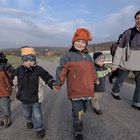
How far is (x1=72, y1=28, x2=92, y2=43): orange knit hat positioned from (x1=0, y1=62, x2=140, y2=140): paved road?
160 centimetres

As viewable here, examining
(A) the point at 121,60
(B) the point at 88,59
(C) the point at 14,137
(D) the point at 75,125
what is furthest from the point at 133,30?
(C) the point at 14,137

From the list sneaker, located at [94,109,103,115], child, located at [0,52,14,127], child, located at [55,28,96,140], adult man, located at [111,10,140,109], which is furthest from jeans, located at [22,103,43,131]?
adult man, located at [111,10,140,109]

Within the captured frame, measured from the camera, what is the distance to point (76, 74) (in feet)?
18.5

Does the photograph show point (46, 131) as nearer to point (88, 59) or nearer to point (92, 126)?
point (92, 126)

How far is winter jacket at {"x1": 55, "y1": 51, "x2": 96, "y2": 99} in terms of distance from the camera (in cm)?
564

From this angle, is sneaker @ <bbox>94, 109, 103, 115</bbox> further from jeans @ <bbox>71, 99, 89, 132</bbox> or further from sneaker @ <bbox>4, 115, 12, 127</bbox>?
sneaker @ <bbox>4, 115, 12, 127</bbox>

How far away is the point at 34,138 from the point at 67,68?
132 cm

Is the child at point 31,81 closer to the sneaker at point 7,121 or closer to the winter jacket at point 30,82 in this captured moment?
the winter jacket at point 30,82

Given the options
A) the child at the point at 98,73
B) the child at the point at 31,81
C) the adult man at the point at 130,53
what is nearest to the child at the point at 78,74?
the child at the point at 31,81

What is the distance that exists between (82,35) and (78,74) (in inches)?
25.9

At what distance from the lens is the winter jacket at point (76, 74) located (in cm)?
564

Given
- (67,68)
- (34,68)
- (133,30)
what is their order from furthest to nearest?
(133,30) → (34,68) → (67,68)

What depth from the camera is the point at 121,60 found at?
324 inches

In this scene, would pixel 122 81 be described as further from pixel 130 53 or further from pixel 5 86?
pixel 5 86
